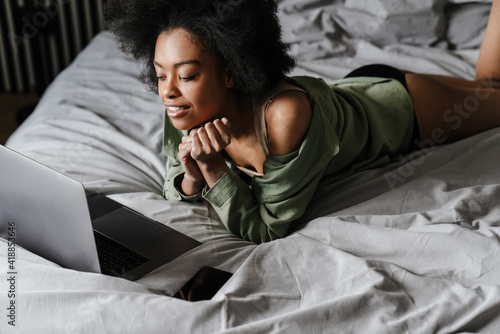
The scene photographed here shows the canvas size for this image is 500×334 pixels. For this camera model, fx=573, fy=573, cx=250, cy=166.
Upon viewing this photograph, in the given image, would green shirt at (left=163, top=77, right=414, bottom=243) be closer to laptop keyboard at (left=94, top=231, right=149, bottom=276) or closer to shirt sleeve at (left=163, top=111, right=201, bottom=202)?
shirt sleeve at (left=163, top=111, right=201, bottom=202)

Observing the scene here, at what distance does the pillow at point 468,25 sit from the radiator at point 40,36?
174 centimetres

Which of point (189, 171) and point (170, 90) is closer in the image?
point (170, 90)

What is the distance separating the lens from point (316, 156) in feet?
3.85

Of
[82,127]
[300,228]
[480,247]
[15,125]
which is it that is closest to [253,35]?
[300,228]

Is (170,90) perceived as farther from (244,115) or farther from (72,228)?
(72,228)

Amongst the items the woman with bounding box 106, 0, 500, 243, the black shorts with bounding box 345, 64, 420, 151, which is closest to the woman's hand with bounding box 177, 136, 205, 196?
the woman with bounding box 106, 0, 500, 243

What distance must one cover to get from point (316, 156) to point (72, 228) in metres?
0.51

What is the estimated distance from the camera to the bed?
2.85 ft

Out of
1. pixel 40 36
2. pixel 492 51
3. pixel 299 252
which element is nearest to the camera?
pixel 299 252

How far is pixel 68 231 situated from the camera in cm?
91

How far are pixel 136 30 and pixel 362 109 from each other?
1.83 ft

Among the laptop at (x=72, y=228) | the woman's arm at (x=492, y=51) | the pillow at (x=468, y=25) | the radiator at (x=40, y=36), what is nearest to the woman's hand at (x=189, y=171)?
the laptop at (x=72, y=228)

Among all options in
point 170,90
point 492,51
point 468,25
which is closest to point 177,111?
point 170,90

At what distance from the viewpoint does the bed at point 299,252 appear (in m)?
0.87
